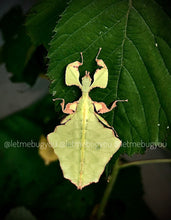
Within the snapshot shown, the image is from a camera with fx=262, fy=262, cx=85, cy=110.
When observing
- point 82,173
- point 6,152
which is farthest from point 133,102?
point 6,152

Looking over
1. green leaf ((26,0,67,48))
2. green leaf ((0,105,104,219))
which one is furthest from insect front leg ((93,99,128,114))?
green leaf ((0,105,104,219))

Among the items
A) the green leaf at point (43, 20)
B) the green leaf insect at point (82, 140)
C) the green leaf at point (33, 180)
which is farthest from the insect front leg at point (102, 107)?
the green leaf at point (33, 180)

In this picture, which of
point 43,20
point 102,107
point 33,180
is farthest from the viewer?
point 33,180

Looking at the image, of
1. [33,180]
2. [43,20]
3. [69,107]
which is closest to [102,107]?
[69,107]

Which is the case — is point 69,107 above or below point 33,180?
above

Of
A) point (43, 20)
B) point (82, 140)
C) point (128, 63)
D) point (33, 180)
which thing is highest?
point (43, 20)

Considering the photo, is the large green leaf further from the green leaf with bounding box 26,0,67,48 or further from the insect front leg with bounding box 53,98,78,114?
the green leaf with bounding box 26,0,67,48

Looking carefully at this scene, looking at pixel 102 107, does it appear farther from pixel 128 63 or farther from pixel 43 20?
pixel 43 20
